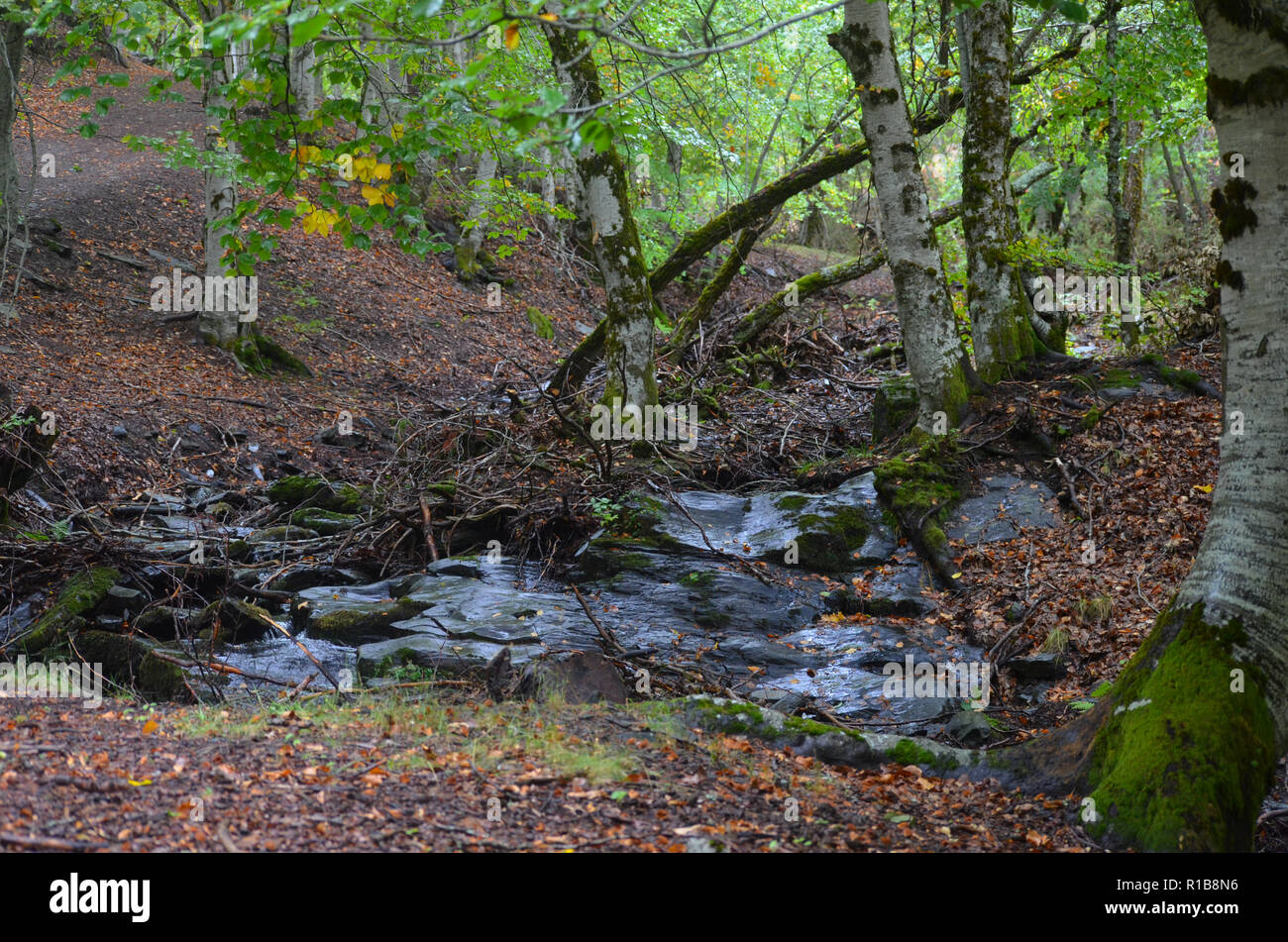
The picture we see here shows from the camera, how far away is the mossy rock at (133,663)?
20.8 feet

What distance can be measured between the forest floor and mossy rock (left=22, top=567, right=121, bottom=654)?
2.07ft

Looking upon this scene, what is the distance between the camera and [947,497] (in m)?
8.98

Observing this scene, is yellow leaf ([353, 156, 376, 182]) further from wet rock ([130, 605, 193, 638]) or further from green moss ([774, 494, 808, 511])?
green moss ([774, 494, 808, 511])

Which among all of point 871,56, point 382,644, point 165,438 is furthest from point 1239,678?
point 165,438

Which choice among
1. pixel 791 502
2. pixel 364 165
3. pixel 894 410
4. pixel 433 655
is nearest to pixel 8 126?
pixel 364 165

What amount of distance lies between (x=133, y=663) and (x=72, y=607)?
120 centimetres

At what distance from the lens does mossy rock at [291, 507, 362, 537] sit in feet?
32.6

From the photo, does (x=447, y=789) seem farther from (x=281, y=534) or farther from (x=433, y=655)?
(x=281, y=534)

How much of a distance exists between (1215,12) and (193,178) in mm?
20245

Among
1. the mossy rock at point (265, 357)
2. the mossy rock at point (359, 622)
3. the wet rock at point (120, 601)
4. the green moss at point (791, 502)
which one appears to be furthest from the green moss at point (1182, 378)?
the mossy rock at point (265, 357)

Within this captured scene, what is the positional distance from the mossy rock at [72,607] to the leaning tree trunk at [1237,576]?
7.14m

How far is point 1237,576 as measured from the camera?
4.41m

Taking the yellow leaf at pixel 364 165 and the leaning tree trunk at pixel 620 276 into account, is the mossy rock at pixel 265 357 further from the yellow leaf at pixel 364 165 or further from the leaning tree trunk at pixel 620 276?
the yellow leaf at pixel 364 165
